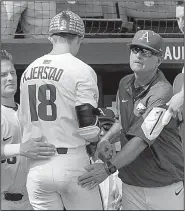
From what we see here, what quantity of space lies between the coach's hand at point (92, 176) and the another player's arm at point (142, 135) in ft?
0.23

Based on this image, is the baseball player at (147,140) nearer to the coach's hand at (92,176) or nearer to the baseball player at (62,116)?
the coach's hand at (92,176)

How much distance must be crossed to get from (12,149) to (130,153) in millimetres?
566

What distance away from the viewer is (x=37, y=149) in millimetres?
2348

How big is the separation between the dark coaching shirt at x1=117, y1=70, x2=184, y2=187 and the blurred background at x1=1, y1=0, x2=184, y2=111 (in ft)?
3.62

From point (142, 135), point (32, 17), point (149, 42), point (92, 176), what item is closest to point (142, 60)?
Result: point (149, 42)

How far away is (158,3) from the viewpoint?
4.54 m

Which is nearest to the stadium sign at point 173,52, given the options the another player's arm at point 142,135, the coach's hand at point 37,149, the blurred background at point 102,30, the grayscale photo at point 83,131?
the blurred background at point 102,30

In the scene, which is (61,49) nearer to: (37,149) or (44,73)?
(44,73)

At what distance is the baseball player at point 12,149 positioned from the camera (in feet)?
7.79

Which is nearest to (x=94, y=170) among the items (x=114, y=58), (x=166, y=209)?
(x=166, y=209)

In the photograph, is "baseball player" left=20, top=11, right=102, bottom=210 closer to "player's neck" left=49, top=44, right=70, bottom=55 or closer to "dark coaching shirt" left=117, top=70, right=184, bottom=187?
"player's neck" left=49, top=44, right=70, bottom=55

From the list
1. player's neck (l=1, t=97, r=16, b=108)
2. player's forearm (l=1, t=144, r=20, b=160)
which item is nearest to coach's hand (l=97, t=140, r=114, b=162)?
player's forearm (l=1, t=144, r=20, b=160)

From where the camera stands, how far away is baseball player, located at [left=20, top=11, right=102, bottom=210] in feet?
7.66

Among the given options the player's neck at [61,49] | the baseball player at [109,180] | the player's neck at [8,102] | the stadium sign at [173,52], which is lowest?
the baseball player at [109,180]
